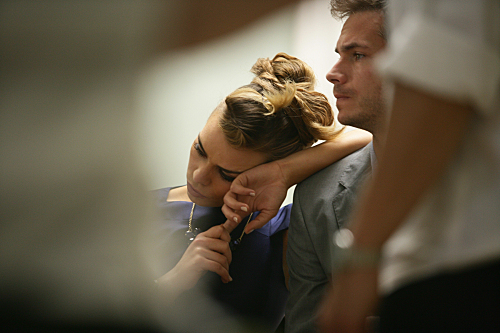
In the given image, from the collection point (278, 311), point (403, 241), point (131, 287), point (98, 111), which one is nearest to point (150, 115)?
point (98, 111)

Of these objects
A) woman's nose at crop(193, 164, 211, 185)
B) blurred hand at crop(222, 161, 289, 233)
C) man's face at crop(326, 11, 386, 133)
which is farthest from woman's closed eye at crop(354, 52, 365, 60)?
woman's nose at crop(193, 164, 211, 185)

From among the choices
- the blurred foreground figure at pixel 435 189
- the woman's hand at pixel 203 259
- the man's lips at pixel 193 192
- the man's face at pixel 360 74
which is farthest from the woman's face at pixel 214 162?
the blurred foreground figure at pixel 435 189

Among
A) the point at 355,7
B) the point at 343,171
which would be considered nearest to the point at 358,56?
the point at 355,7

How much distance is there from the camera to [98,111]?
36 centimetres

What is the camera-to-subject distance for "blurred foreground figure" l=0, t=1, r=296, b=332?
35 cm

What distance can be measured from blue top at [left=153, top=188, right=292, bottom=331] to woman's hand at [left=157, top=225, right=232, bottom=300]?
29 mm

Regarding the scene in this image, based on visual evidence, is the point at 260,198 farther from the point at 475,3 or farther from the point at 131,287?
the point at 475,3

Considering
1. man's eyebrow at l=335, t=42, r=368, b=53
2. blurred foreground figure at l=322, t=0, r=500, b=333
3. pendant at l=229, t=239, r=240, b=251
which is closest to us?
blurred foreground figure at l=322, t=0, r=500, b=333

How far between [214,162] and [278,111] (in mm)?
181

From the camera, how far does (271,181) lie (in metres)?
0.79

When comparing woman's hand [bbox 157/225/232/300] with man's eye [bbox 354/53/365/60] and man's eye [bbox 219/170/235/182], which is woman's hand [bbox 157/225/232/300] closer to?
man's eye [bbox 219/170/235/182]

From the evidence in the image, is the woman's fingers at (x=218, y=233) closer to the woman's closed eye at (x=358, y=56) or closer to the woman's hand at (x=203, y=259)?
the woman's hand at (x=203, y=259)

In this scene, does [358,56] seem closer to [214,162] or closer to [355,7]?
[355,7]

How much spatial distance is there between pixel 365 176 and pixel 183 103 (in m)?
0.41
